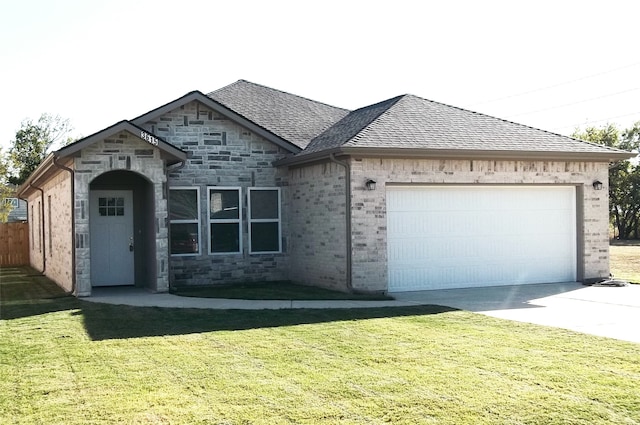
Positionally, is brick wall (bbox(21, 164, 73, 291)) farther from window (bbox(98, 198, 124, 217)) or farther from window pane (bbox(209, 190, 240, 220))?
window pane (bbox(209, 190, 240, 220))

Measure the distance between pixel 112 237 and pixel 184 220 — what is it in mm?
1859

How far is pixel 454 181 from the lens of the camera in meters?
15.9

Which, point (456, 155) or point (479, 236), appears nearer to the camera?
point (456, 155)

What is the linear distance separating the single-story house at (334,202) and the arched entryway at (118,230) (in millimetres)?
34

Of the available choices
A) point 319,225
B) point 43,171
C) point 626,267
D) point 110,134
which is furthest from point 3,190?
point 626,267

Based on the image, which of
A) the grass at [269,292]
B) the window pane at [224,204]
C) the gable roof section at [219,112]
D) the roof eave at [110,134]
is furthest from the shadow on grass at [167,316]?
the gable roof section at [219,112]

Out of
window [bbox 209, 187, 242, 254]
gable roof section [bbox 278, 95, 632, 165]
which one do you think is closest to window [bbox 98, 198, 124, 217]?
window [bbox 209, 187, 242, 254]

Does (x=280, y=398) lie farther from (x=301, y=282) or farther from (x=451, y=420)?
(x=301, y=282)

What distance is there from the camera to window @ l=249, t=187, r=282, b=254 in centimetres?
1778

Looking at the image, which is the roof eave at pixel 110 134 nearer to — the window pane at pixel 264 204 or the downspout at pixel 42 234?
the window pane at pixel 264 204

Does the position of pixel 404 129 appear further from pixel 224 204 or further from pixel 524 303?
pixel 524 303

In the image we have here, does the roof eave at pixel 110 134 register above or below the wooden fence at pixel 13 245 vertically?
above

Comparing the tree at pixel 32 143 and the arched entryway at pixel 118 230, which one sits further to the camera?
the tree at pixel 32 143

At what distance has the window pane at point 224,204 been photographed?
17406mm
